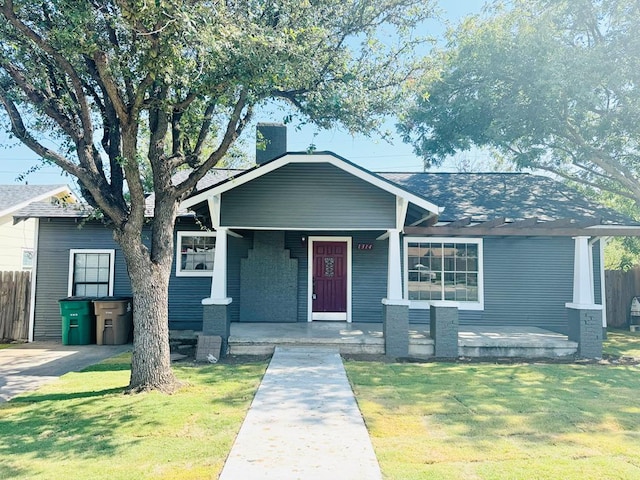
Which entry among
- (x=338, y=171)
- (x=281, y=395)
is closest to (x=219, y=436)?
(x=281, y=395)

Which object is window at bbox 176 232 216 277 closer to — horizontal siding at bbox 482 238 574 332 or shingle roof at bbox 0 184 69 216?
shingle roof at bbox 0 184 69 216

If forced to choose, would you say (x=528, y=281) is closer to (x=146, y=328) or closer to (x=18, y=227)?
(x=146, y=328)

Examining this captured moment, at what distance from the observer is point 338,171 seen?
8.52 meters

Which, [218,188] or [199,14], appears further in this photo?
[218,188]

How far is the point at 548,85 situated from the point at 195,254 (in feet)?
33.9

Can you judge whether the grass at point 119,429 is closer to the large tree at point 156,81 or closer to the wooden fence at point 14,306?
the large tree at point 156,81

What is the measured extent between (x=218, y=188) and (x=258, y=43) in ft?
11.0

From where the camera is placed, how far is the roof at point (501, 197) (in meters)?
10.3

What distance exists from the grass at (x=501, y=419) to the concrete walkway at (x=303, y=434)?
217mm

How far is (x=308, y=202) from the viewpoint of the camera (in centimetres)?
848

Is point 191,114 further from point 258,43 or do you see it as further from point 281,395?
point 281,395

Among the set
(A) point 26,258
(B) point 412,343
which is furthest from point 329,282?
(A) point 26,258

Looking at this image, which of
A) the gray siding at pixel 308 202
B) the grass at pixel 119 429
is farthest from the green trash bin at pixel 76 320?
the gray siding at pixel 308 202

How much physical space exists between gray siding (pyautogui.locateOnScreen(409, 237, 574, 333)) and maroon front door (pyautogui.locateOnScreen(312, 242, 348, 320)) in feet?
6.24
